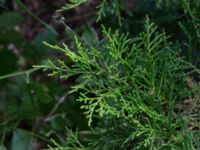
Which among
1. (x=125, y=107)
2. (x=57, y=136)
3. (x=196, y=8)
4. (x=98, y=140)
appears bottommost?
(x=57, y=136)

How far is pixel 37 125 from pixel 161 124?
639mm

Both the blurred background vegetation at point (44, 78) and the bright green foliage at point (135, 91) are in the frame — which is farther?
the blurred background vegetation at point (44, 78)

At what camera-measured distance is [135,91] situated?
2.98 feet

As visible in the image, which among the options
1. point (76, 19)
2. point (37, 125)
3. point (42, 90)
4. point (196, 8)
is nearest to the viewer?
point (196, 8)

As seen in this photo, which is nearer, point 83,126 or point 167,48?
point 167,48

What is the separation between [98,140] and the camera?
3.22 feet

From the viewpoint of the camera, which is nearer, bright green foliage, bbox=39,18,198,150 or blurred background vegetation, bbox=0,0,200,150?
bright green foliage, bbox=39,18,198,150

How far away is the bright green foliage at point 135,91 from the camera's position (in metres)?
0.90

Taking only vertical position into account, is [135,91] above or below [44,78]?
above

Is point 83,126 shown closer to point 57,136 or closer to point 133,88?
point 57,136

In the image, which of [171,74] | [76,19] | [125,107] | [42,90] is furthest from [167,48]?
[76,19]

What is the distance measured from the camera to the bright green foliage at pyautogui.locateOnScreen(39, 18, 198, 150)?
2.95 feet

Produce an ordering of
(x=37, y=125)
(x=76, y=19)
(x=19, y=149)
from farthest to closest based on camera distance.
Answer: (x=76, y=19) < (x=37, y=125) < (x=19, y=149)

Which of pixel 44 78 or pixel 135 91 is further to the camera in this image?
pixel 44 78
